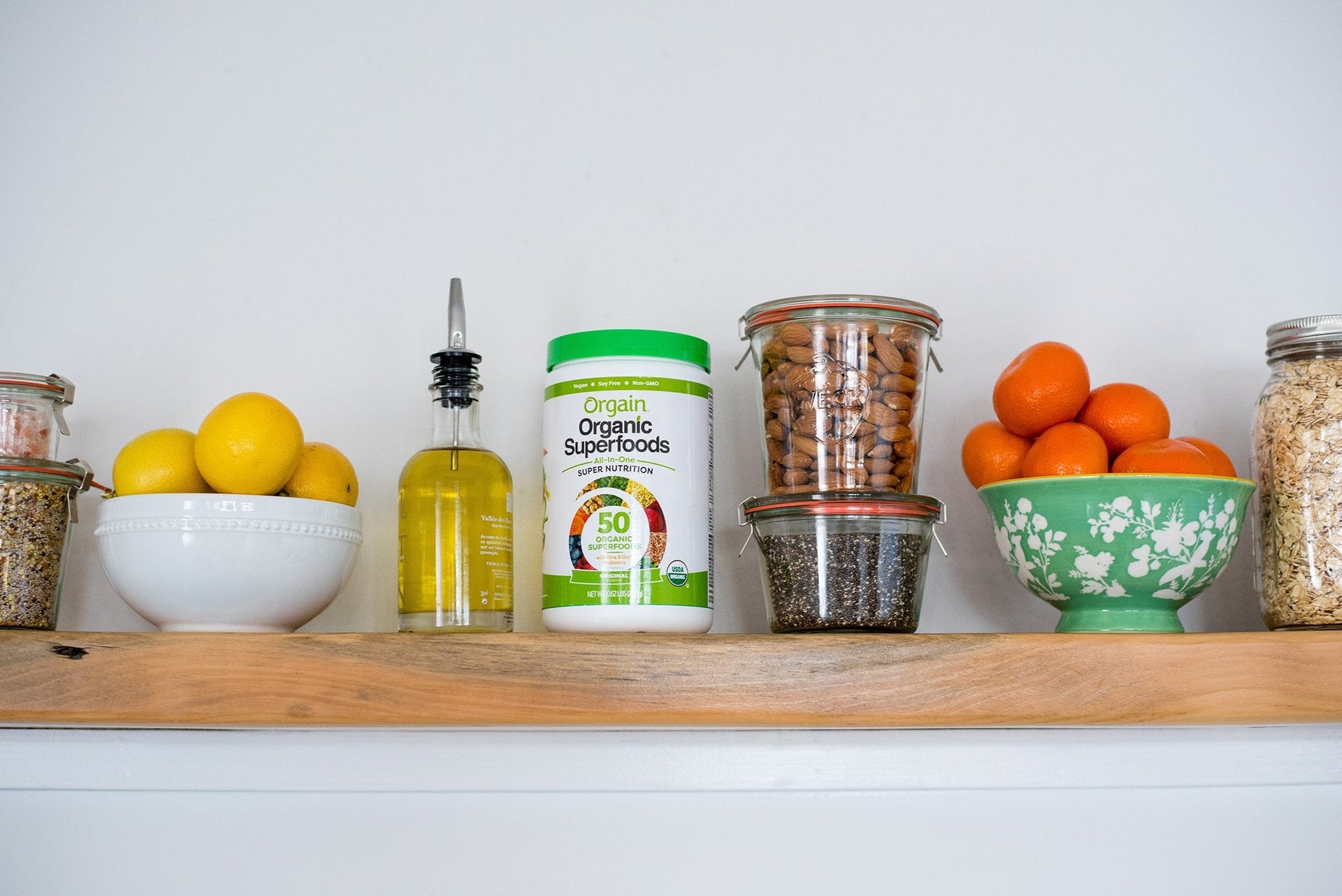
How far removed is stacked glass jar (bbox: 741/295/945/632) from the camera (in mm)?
755

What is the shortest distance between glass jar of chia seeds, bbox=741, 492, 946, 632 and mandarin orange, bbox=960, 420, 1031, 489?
8 cm

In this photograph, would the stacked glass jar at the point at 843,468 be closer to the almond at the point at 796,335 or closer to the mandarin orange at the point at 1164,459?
the almond at the point at 796,335

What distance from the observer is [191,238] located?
958 mm

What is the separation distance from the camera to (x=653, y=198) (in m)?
0.97

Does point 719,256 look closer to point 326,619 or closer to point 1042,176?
point 1042,176

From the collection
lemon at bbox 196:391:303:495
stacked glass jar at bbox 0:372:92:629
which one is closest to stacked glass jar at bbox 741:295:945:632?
lemon at bbox 196:391:303:495

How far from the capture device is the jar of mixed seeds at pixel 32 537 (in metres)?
0.76

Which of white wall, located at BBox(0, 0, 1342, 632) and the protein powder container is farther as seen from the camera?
white wall, located at BBox(0, 0, 1342, 632)

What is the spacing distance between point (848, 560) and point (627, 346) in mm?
222

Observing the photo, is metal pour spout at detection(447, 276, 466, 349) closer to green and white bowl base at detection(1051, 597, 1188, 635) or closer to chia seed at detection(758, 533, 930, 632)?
chia seed at detection(758, 533, 930, 632)

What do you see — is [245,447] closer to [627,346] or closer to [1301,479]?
[627,346]

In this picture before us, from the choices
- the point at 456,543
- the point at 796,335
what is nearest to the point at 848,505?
the point at 796,335

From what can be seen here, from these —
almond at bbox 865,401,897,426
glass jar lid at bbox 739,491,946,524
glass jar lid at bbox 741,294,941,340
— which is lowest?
glass jar lid at bbox 739,491,946,524

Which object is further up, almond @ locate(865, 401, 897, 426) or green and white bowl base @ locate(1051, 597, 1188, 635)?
almond @ locate(865, 401, 897, 426)
